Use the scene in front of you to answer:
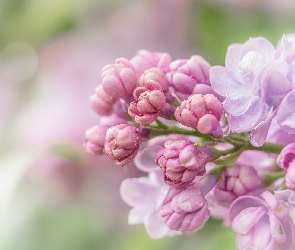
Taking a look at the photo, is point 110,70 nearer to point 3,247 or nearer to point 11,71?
point 3,247

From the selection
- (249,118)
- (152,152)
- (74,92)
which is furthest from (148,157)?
(74,92)

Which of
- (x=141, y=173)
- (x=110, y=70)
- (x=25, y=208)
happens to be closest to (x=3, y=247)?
(x=25, y=208)

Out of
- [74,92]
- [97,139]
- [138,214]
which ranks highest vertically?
[97,139]

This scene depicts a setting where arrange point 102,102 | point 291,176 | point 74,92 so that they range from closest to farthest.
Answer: point 291,176
point 102,102
point 74,92

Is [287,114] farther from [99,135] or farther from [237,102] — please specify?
[99,135]

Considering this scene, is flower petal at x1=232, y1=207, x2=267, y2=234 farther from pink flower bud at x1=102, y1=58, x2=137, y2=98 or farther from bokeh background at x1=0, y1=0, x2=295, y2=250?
bokeh background at x1=0, y1=0, x2=295, y2=250

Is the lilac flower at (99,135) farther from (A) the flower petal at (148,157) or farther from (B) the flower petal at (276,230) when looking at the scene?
(B) the flower petal at (276,230)
